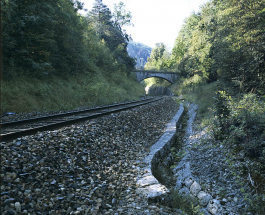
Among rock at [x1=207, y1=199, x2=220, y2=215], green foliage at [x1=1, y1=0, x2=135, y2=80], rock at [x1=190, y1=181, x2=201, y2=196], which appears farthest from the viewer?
green foliage at [x1=1, y1=0, x2=135, y2=80]

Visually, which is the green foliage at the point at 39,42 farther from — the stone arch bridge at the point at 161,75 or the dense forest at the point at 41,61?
the stone arch bridge at the point at 161,75

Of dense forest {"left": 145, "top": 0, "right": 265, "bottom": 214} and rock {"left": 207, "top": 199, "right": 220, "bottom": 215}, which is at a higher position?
dense forest {"left": 145, "top": 0, "right": 265, "bottom": 214}

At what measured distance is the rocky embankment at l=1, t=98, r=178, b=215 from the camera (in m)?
2.55

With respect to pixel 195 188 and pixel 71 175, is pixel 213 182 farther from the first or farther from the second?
pixel 71 175

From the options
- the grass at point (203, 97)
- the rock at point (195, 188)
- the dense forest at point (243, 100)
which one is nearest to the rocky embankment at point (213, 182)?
the rock at point (195, 188)

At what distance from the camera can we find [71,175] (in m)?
3.36

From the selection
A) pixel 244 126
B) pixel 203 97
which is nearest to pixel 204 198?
pixel 244 126

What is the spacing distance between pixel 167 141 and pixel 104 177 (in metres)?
3.60

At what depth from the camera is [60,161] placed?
3492mm

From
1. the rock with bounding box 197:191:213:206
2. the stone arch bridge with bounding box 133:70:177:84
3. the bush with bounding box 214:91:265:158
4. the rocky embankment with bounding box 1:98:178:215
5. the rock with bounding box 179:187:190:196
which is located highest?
the stone arch bridge with bounding box 133:70:177:84

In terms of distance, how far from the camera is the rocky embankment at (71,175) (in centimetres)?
255

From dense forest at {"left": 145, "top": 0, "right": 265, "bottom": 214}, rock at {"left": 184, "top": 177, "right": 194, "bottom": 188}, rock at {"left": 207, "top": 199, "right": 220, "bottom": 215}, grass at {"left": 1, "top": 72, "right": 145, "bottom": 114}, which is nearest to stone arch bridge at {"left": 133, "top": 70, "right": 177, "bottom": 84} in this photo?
grass at {"left": 1, "top": 72, "right": 145, "bottom": 114}

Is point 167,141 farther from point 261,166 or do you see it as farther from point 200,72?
point 200,72

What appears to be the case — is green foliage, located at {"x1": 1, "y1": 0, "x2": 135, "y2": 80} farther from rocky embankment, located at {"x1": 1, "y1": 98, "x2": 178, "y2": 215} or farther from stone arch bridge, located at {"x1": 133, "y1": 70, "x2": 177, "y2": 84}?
stone arch bridge, located at {"x1": 133, "y1": 70, "x2": 177, "y2": 84}
